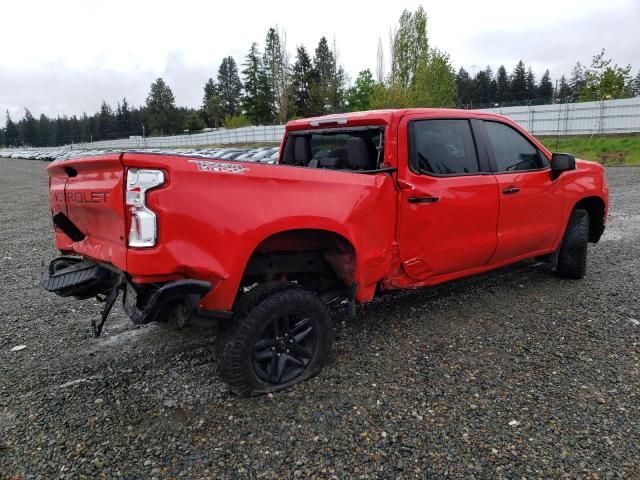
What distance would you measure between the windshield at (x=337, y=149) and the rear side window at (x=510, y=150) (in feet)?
3.93

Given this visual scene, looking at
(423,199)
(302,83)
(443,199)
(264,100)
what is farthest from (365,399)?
(264,100)

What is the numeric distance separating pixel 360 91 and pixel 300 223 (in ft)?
199

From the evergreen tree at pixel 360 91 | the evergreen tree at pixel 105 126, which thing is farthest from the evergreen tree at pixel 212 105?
the evergreen tree at pixel 360 91

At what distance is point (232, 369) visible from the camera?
2918mm

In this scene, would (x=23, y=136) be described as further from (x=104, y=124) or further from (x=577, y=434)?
(x=577, y=434)

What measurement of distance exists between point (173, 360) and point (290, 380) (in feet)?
3.21

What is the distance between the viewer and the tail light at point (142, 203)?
252 centimetres

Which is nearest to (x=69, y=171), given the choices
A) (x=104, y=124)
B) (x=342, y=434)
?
(x=342, y=434)

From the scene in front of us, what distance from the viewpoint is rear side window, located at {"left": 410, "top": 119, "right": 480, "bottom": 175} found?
381 centimetres

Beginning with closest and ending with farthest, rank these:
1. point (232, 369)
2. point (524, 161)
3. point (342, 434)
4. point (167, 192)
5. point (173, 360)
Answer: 1. point (167, 192)
2. point (342, 434)
3. point (232, 369)
4. point (173, 360)
5. point (524, 161)

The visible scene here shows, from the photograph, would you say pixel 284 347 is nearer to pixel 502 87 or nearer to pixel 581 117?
pixel 581 117

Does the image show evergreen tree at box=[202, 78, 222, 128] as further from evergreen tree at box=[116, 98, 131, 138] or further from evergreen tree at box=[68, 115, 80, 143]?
evergreen tree at box=[68, 115, 80, 143]

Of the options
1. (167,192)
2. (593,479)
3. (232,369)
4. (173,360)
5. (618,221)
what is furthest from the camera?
(618,221)

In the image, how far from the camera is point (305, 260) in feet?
11.4
